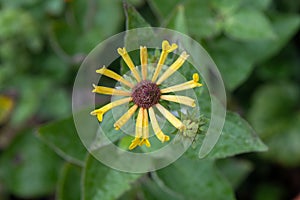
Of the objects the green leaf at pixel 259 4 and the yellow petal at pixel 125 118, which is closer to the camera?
the yellow petal at pixel 125 118

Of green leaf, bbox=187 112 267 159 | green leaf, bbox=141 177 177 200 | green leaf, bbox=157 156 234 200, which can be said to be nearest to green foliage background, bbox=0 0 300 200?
green leaf, bbox=141 177 177 200

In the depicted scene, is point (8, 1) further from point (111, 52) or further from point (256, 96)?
point (256, 96)

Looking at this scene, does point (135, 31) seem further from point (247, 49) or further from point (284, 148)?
point (284, 148)

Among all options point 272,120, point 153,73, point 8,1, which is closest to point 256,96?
point 272,120

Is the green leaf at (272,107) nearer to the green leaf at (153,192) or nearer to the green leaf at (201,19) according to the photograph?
the green leaf at (201,19)

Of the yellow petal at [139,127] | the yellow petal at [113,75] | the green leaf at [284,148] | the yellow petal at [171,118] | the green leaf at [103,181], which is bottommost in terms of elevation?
the green leaf at [284,148]

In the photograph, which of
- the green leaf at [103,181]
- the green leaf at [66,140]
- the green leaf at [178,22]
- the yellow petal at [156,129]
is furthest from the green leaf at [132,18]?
the green leaf at [66,140]

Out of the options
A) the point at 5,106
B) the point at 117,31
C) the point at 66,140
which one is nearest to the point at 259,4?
the point at 117,31

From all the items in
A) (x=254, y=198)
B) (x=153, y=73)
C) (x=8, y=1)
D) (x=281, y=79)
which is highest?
(x=8, y=1)

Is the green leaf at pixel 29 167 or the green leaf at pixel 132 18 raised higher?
the green leaf at pixel 132 18
